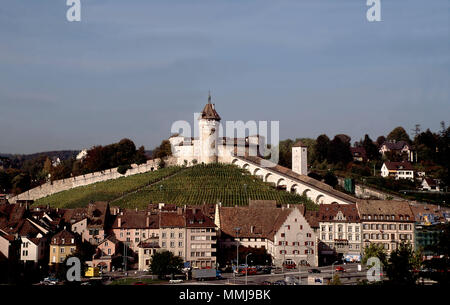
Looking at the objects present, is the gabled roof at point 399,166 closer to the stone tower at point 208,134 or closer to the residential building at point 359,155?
the residential building at point 359,155

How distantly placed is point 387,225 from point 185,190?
37951mm

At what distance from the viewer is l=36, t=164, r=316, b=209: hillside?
333 ft

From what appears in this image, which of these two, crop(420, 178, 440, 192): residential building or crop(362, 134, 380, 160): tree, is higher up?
crop(362, 134, 380, 160): tree

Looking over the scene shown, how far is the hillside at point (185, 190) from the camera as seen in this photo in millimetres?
101562

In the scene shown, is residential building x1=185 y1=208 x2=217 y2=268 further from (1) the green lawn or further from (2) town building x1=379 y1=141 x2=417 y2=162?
(2) town building x1=379 y1=141 x2=417 y2=162

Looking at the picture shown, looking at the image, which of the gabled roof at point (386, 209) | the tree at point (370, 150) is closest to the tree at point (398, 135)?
the tree at point (370, 150)

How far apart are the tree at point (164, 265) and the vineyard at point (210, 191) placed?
34092 millimetres

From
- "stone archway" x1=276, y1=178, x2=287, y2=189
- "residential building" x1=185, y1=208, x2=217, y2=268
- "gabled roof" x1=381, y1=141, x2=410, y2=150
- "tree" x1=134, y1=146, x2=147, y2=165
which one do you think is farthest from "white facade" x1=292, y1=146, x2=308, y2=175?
"residential building" x1=185, y1=208, x2=217, y2=268

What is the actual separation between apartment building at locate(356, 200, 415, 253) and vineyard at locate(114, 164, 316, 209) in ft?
60.3

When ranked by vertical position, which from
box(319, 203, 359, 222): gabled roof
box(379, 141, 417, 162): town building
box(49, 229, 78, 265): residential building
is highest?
box(379, 141, 417, 162): town building

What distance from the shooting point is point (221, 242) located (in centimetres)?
7669
